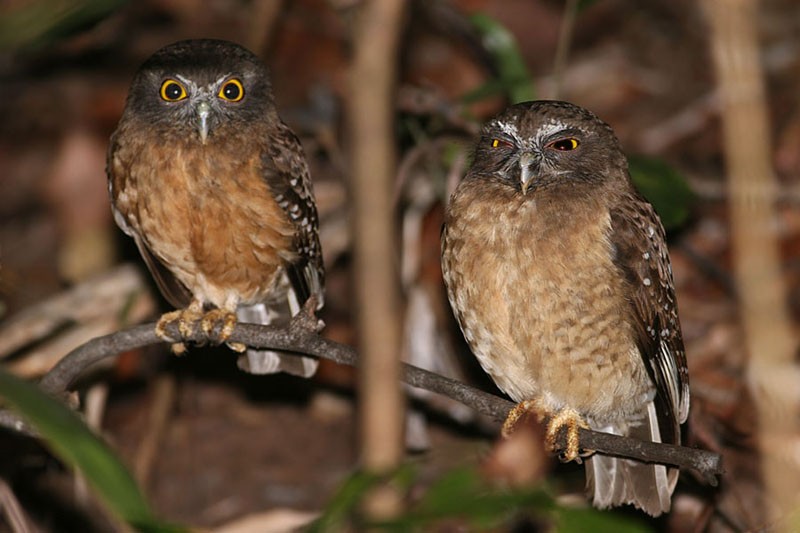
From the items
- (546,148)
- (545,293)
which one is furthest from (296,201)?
(545,293)

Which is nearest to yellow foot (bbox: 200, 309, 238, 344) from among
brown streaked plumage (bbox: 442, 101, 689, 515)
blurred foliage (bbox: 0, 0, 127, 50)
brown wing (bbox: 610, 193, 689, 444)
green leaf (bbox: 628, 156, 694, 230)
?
brown streaked plumage (bbox: 442, 101, 689, 515)

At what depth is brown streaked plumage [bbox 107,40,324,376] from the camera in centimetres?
494

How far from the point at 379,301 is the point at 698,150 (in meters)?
7.38

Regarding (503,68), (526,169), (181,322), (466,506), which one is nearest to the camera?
(466,506)

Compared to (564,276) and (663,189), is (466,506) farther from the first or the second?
(663,189)

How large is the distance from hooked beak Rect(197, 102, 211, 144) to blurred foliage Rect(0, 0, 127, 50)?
1.15m

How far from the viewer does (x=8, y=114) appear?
1008 cm

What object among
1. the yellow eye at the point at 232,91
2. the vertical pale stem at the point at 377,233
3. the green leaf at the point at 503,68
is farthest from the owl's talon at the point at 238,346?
the vertical pale stem at the point at 377,233

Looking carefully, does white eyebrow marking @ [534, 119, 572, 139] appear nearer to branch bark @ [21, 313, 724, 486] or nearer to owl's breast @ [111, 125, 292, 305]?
branch bark @ [21, 313, 724, 486]

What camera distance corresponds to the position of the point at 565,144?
15.5 ft

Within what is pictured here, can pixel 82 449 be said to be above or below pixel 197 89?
below

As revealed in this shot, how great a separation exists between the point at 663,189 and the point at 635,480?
1.47m

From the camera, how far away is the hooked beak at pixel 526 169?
15.0 feet

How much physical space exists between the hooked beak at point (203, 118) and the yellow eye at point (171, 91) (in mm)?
114
